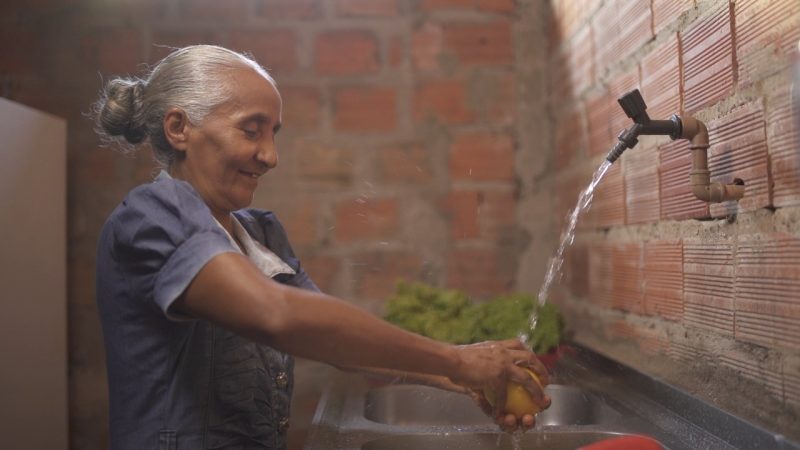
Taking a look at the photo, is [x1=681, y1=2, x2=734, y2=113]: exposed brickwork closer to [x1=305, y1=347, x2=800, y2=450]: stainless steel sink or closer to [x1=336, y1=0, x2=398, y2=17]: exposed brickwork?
[x1=305, y1=347, x2=800, y2=450]: stainless steel sink

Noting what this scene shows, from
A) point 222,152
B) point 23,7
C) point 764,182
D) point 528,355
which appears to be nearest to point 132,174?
point 23,7

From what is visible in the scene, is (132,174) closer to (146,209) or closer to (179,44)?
(179,44)

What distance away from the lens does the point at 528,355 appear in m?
1.01

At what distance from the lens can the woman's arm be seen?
0.76 m

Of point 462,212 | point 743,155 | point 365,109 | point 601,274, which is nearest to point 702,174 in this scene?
point 743,155

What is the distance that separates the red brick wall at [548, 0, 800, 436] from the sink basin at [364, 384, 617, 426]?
17 centimetres

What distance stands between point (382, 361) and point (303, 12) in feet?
4.66

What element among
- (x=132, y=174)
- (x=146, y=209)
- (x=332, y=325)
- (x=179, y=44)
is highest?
(x=179, y=44)

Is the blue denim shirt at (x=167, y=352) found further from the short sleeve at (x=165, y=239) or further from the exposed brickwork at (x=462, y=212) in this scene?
the exposed brickwork at (x=462, y=212)

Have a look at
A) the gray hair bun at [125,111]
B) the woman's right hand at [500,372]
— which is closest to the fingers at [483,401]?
the woman's right hand at [500,372]

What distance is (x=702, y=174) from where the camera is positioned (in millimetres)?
996

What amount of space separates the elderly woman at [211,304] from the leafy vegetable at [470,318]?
403 mm

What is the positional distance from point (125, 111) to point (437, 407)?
32.3 inches

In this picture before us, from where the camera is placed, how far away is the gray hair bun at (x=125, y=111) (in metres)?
1.16
